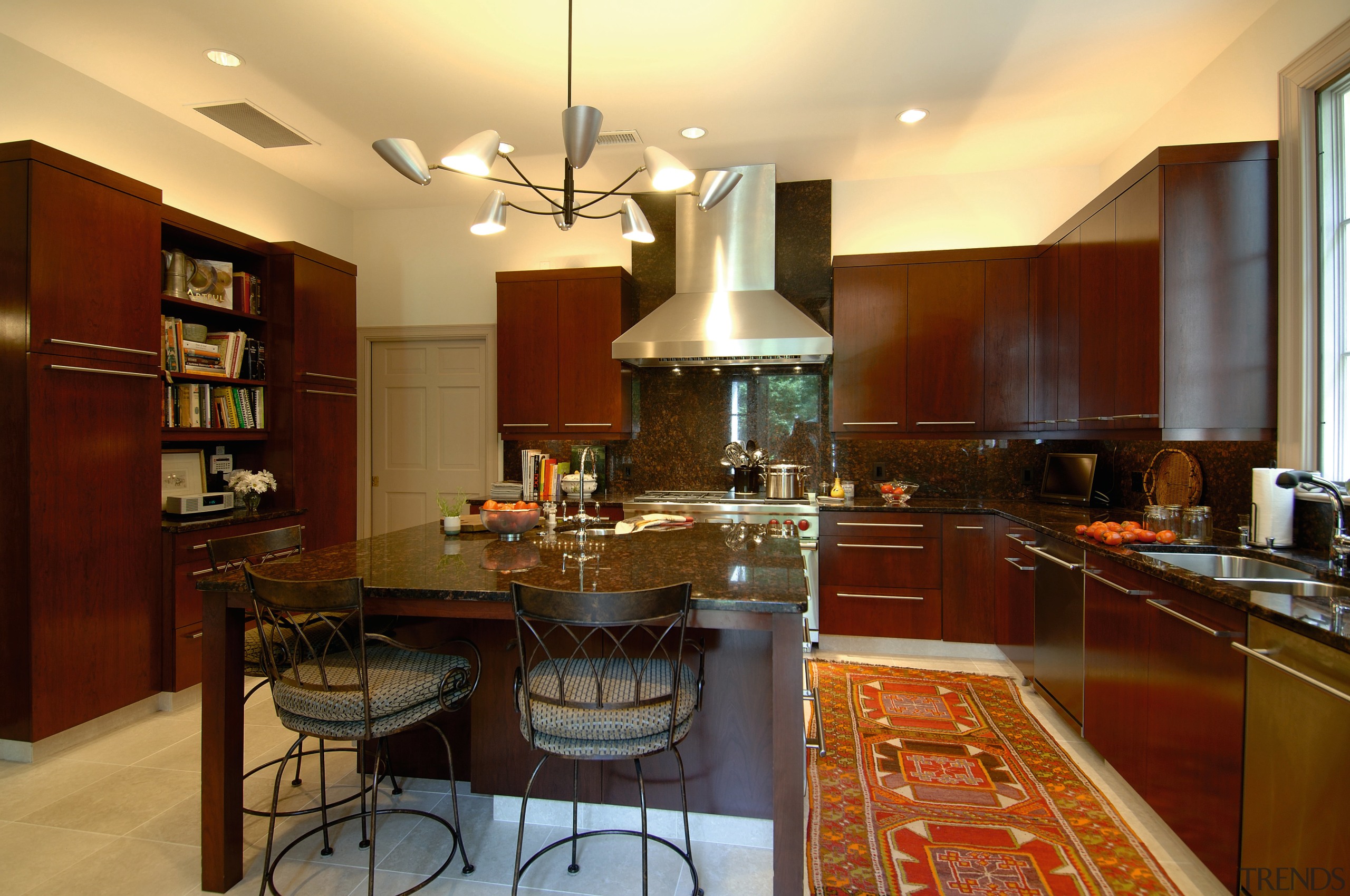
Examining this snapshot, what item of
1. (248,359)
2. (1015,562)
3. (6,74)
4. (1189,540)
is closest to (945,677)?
→ (1015,562)

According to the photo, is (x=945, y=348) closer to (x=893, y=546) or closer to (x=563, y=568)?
(x=893, y=546)

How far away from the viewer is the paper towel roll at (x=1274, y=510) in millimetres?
2352

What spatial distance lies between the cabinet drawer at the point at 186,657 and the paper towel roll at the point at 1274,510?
4.52 metres

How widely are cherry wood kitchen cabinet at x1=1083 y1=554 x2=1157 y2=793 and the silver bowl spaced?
2.14 m

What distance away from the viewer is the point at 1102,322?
316cm

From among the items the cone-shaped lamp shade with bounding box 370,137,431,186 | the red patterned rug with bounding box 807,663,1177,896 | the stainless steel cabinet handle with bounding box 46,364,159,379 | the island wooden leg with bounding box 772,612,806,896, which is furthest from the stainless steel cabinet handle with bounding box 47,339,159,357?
the red patterned rug with bounding box 807,663,1177,896

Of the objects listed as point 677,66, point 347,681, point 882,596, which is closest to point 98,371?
point 347,681

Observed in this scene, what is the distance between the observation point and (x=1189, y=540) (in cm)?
254

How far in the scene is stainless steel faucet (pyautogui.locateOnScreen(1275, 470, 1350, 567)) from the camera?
1.95 m

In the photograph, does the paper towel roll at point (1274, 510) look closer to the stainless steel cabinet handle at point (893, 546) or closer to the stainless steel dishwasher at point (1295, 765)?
the stainless steel dishwasher at point (1295, 765)

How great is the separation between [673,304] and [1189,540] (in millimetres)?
2988

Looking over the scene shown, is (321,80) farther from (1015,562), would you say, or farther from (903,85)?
(1015,562)

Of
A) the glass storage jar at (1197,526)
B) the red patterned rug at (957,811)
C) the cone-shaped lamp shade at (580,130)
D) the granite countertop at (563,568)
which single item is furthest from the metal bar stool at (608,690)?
the glass storage jar at (1197,526)

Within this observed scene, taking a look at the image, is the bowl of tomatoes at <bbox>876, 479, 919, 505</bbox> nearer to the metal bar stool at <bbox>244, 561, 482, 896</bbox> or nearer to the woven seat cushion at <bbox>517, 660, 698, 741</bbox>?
the woven seat cushion at <bbox>517, 660, 698, 741</bbox>
